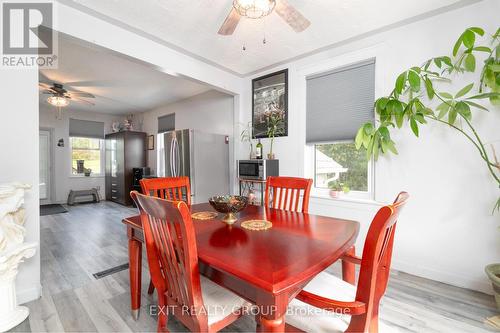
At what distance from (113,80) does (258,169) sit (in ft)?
10.3

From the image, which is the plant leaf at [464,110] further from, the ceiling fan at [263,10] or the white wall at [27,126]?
the white wall at [27,126]

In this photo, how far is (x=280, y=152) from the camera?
3.34 m

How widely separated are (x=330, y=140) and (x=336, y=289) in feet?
6.76

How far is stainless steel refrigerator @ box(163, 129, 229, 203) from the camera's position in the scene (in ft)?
11.7

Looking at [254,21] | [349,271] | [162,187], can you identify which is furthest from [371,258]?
Result: [254,21]

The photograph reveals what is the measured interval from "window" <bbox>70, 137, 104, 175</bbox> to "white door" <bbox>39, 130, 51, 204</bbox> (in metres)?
0.50

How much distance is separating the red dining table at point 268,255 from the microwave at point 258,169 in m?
1.45

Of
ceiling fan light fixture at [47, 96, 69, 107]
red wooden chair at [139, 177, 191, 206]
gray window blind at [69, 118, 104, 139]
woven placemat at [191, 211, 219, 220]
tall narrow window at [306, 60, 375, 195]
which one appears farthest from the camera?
gray window blind at [69, 118, 104, 139]

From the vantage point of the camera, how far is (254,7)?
1625mm

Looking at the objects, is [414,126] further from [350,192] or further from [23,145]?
[23,145]

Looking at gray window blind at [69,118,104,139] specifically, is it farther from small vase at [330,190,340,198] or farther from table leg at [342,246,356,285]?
table leg at [342,246,356,285]

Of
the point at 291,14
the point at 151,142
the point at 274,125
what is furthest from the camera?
the point at 151,142

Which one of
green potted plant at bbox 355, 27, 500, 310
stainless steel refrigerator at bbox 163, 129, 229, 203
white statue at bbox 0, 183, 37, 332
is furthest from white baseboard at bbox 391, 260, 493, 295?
white statue at bbox 0, 183, 37, 332

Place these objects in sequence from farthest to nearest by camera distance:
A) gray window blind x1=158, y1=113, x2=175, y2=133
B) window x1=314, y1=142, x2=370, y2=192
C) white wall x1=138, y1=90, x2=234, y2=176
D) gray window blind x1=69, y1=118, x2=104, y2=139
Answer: gray window blind x1=69, y1=118, x2=104, y2=139 → gray window blind x1=158, y1=113, x2=175, y2=133 → white wall x1=138, y1=90, x2=234, y2=176 → window x1=314, y1=142, x2=370, y2=192
